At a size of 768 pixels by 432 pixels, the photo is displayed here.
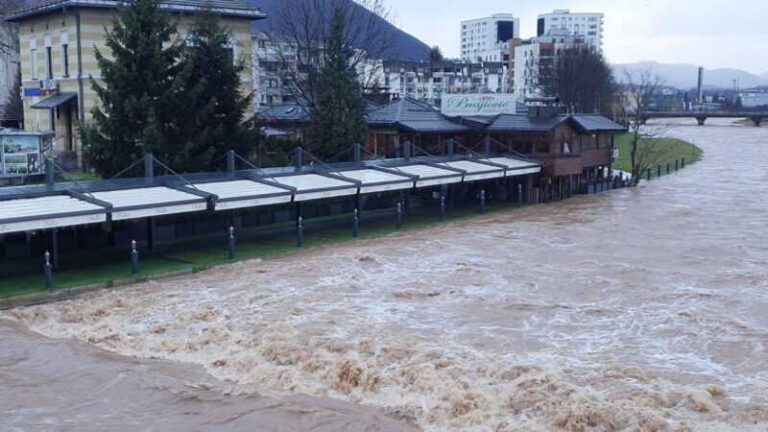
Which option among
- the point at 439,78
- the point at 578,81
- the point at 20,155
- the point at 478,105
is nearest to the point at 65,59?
the point at 20,155

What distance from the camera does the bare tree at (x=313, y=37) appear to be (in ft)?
157

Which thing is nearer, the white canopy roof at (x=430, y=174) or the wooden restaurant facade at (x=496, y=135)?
the white canopy roof at (x=430, y=174)

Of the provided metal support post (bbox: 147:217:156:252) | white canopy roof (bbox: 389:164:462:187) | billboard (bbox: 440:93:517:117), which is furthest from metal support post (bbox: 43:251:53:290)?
billboard (bbox: 440:93:517:117)

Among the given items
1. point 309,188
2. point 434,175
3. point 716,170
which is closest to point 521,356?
point 309,188

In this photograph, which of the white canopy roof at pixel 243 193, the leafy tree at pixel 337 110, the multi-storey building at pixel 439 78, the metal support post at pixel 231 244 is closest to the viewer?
the metal support post at pixel 231 244

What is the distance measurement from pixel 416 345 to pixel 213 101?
710 inches

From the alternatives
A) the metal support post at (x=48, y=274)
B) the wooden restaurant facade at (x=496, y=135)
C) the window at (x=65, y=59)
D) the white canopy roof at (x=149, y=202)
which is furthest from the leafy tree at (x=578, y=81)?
the metal support post at (x=48, y=274)

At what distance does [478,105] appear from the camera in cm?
4725

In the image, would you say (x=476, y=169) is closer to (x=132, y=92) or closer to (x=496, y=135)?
(x=496, y=135)

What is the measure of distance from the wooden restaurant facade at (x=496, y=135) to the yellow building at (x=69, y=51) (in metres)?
5.80

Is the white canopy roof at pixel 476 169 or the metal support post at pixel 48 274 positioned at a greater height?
the white canopy roof at pixel 476 169

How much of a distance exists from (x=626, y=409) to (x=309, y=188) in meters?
17.0

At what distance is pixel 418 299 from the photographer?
22.1 meters

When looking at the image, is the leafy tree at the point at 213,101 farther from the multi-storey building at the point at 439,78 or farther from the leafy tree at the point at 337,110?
the multi-storey building at the point at 439,78
